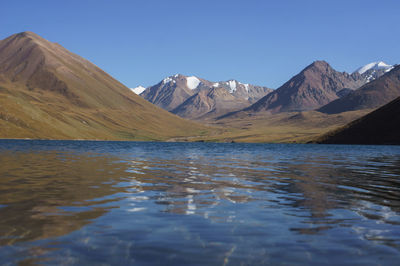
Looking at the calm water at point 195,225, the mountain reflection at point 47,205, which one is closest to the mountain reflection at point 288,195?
the calm water at point 195,225

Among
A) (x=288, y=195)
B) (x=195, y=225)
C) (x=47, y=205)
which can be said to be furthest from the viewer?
(x=288, y=195)

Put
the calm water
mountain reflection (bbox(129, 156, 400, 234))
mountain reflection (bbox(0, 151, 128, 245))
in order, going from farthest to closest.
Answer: mountain reflection (bbox(129, 156, 400, 234)) < mountain reflection (bbox(0, 151, 128, 245)) < the calm water

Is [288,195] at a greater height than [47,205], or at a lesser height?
lesser

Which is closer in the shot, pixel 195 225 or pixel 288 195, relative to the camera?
pixel 195 225

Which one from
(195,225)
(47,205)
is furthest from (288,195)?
(47,205)

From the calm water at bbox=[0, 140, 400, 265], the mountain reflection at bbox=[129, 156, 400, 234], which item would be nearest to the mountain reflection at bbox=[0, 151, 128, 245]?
the calm water at bbox=[0, 140, 400, 265]

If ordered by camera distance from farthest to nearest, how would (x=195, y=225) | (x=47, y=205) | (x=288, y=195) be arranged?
(x=288, y=195)
(x=47, y=205)
(x=195, y=225)

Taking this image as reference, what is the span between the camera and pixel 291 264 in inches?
409

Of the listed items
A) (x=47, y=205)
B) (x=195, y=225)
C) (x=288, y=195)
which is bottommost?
(x=195, y=225)

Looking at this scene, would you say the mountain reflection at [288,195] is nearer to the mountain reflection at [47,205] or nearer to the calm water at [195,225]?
the calm water at [195,225]

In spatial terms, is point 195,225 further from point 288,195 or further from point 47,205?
point 288,195

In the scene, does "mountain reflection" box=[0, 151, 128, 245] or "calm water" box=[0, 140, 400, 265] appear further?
"mountain reflection" box=[0, 151, 128, 245]

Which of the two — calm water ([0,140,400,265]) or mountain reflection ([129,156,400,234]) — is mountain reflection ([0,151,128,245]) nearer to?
calm water ([0,140,400,265])

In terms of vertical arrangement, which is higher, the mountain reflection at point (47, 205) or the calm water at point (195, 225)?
the mountain reflection at point (47, 205)
